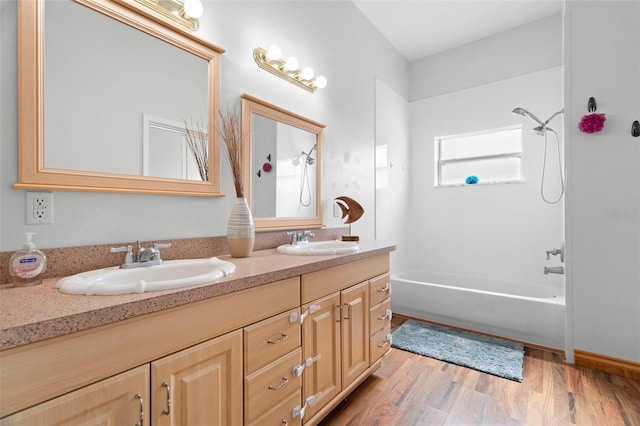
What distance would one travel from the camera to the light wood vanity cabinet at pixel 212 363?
647 mm

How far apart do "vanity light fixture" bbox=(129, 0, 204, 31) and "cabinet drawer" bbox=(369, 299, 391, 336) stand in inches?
69.2

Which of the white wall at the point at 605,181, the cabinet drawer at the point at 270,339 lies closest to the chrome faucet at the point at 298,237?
the cabinet drawer at the point at 270,339

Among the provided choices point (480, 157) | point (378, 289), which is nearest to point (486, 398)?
point (378, 289)

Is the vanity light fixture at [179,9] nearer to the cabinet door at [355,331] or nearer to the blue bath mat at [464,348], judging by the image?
the cabinet door at [355,331]

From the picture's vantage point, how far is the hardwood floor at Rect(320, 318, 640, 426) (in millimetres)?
1571

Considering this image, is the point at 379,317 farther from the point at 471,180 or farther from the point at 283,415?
the point at 471,180

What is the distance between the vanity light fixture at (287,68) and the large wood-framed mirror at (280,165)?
229 millimetres

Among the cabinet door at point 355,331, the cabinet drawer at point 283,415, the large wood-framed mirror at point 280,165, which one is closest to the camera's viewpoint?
the cabinet drawer at point 283,415

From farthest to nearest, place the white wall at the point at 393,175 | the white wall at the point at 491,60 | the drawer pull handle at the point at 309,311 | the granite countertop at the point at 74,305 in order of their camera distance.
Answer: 1. the white wall at the point at 393,175
2. the white wall at the point at 491,60
3. the drawer pull handle at the point at 309,311
4. the granite countertop at the point at 74,305

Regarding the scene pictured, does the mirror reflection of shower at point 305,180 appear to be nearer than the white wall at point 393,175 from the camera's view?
Yes

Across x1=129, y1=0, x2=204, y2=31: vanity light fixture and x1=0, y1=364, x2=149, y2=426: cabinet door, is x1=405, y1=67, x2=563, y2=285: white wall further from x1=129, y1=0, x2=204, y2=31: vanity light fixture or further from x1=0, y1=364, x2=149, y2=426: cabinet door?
x1=0, y1=364, x2=149, y2=426: cabinet door

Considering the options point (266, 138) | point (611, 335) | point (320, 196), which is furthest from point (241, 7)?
point (611, 335)

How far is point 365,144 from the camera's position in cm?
285

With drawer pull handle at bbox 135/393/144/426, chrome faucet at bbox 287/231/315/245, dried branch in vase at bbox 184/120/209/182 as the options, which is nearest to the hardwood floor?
chrome faucet at bbox 287/231/315/245
